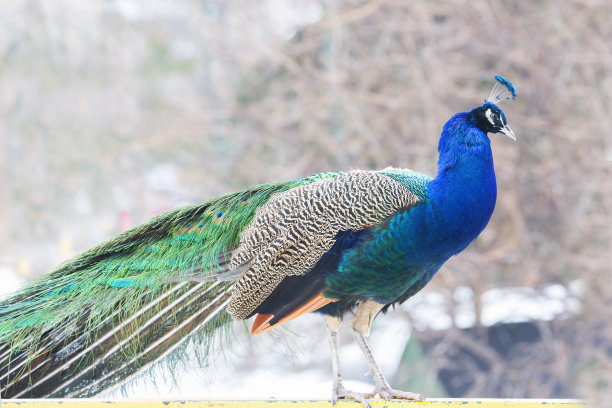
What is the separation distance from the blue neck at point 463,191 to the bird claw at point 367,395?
0.40 metres

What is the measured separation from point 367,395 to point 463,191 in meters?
0.60

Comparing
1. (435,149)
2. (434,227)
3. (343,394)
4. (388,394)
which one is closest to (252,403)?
(343,394)

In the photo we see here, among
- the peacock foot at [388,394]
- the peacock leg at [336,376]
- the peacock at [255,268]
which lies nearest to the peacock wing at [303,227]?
the peacock at [255,268]

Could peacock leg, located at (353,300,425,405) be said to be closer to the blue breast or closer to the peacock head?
the blue breast

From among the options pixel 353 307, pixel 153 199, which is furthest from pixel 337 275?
pixel 153 199

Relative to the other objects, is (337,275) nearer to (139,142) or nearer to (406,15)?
(406,15)

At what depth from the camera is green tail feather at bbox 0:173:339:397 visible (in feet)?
5.91

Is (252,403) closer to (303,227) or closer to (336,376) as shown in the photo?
(336,376)

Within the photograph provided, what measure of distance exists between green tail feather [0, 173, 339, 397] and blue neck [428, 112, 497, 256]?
399 millimetres

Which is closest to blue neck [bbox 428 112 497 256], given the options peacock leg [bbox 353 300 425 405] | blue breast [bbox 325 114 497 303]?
blue breast [bbox 325 114 497 303]

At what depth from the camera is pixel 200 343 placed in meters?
1.91

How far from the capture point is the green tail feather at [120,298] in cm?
180

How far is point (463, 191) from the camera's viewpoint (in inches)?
66.5

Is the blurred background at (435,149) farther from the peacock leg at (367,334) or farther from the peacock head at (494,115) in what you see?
the peacock head at (494,115)
